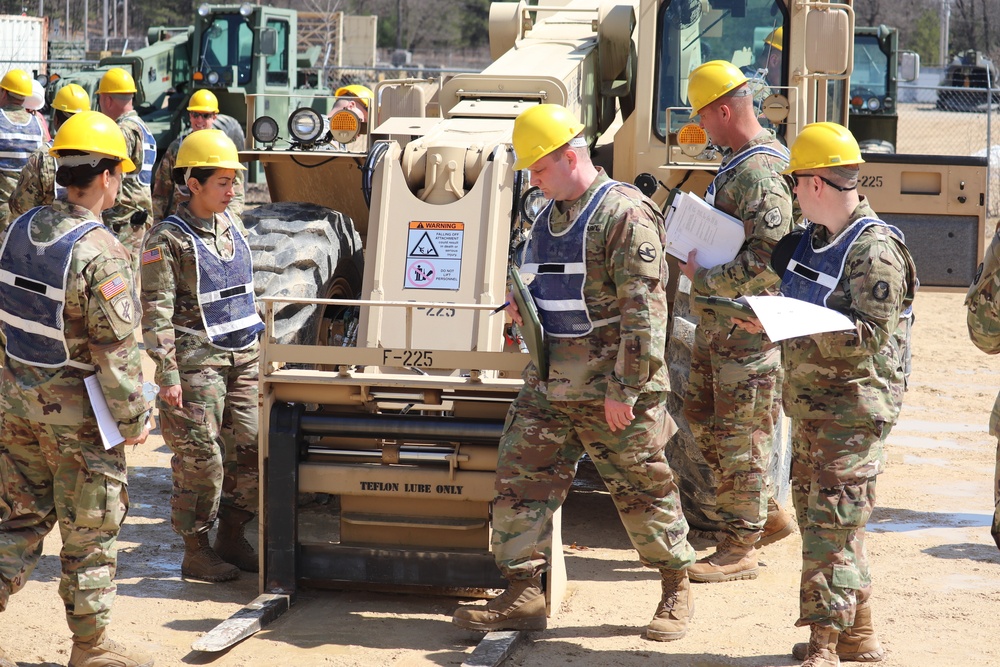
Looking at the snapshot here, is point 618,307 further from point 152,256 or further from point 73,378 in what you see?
point 152,256

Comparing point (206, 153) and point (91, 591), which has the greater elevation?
point (206, 153)

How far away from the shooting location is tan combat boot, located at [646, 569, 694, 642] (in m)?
5.14

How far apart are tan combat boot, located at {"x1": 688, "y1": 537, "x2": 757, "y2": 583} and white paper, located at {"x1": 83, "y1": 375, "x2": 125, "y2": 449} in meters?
2.80

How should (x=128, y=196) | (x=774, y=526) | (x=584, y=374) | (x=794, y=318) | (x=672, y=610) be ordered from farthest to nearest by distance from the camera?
(x=128, y=196) → (x=774, y=526) → (x=672, y=610) → (x=584, y=374) → (x=794, y=318)

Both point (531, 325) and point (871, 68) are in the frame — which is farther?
point (871, 68)

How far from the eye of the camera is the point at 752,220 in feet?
17.7

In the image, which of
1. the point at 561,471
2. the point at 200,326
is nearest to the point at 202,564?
the point at 200,326

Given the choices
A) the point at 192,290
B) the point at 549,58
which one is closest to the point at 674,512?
the point at 192,290

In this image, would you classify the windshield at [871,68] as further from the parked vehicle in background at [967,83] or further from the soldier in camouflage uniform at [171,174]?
the parked vehicle in background at [967,83]

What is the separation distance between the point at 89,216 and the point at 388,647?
204 cm

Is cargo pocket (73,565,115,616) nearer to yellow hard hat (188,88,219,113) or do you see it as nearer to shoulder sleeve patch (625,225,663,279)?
shoulder sleeve patch (625,225,663,279)

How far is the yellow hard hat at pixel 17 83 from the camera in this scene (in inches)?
374

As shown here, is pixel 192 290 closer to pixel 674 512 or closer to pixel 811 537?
pixel 674 512

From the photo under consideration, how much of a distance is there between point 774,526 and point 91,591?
3.38m
